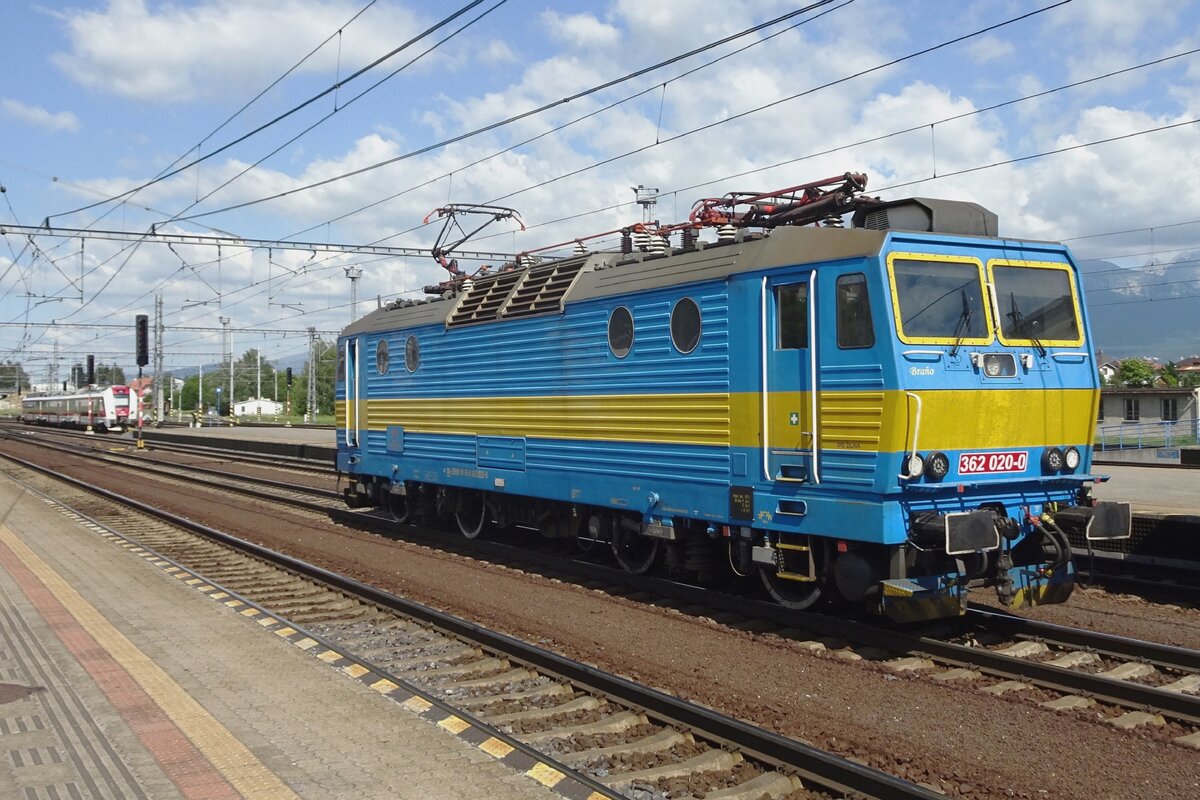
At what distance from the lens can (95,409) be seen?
69.0 meters

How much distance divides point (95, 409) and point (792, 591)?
67.9 meters

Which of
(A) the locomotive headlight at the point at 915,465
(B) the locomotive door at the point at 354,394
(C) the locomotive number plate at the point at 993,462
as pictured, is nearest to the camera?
(A) the locomotive headlight at the point at 915,465

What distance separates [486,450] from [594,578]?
2878 millimetres

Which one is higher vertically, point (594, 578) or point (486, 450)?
point (486, 450)

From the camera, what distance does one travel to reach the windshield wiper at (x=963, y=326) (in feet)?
29.9

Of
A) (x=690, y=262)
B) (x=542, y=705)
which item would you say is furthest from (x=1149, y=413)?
(x=542, y=705)

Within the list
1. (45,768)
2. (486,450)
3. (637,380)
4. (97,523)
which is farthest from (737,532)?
(97,523)

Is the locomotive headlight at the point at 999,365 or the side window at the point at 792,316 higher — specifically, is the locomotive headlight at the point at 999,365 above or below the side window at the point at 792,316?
below

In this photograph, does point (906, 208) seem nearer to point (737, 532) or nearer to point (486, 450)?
point (737, 532)

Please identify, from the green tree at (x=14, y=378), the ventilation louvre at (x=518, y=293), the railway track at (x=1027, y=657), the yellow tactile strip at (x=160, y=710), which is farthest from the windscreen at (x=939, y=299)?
the green tree at (x=14, y=378)

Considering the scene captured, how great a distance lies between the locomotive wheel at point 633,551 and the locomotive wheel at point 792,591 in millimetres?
1994

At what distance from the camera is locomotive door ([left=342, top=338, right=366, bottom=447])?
18562mm

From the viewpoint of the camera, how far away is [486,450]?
14.7 m

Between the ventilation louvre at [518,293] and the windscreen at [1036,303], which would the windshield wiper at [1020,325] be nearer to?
the windscreen at [1036,303]
